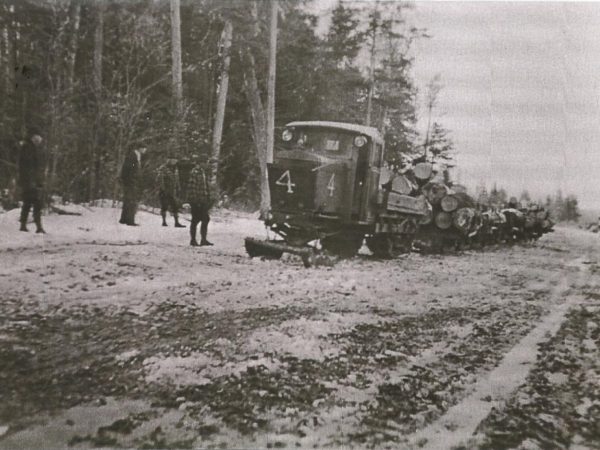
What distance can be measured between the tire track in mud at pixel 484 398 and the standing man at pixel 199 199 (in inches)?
63.8

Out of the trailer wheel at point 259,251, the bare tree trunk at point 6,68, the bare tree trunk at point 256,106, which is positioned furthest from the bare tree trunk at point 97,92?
the trailer wheel at point 259,251

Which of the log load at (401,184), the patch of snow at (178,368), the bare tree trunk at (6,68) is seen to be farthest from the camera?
the log load at (401,184)

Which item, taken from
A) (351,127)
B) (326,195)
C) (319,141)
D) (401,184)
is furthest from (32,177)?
(401,184)

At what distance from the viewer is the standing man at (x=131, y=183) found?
2605mm

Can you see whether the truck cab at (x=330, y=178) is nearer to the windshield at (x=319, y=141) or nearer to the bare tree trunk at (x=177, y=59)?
the windshield at (x=319, y=141)

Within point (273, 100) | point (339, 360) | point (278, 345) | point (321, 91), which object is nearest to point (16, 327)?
point (278, 345)

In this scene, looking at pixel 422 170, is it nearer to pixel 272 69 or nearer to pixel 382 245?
pixel 382 245

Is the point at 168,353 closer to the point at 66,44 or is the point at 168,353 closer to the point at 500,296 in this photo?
the point at 66,44

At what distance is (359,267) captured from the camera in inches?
178

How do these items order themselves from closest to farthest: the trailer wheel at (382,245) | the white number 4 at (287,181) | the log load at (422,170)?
the white number 4 at (287,181) → the log load at (422,170) → the trailer wheel at (382,245)

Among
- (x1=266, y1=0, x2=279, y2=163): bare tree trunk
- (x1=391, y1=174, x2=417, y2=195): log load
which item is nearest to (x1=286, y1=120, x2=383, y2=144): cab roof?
(x1=266, y1=0, x2=279, y2=163): bare tree trunk

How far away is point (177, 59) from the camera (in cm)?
276

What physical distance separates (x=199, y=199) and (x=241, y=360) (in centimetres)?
101

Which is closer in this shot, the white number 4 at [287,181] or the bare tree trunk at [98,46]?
the bare tree trunk at [98,46]
